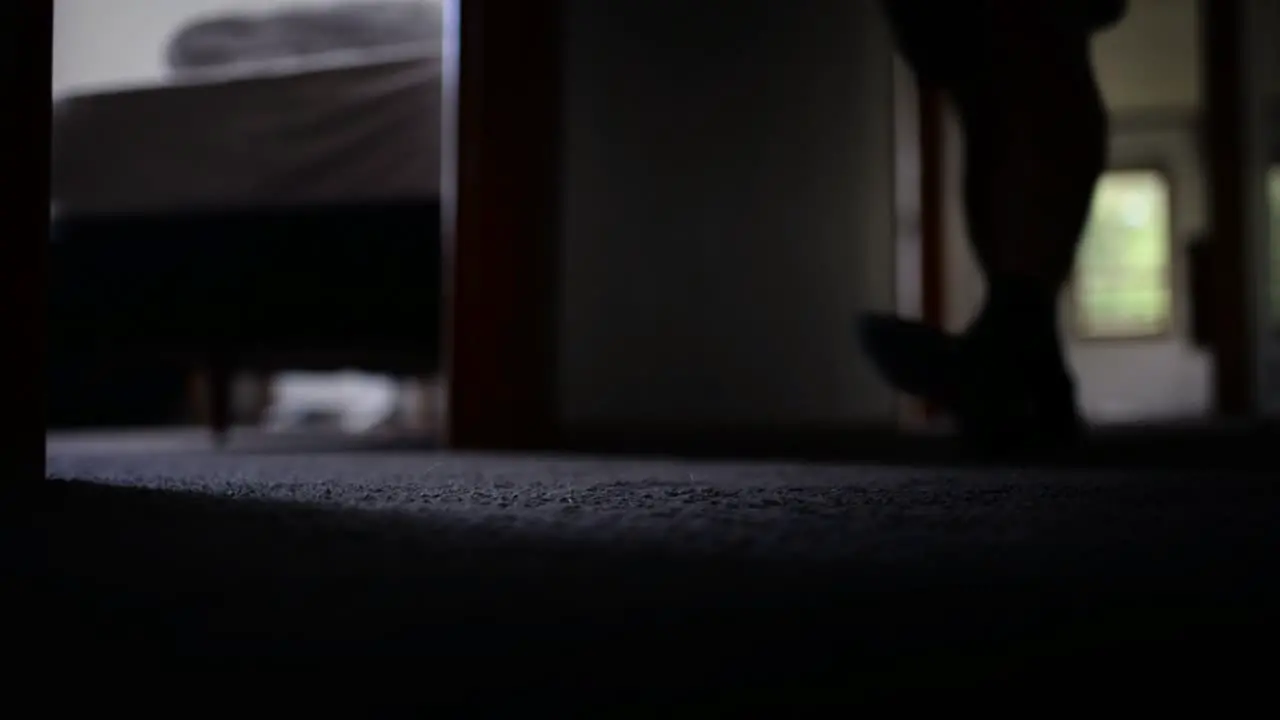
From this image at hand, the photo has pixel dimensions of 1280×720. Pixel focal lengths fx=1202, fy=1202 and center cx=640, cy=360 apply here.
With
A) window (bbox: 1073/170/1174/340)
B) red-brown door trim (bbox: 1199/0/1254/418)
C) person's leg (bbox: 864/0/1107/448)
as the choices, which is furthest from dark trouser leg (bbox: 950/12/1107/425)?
window (bbox: 1073/170/1174/340)

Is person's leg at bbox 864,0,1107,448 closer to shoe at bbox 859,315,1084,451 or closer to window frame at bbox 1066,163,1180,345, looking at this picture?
shoe at bbox 859,315,1084,451

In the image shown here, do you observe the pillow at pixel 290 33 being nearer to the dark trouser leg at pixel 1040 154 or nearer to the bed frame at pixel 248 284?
the bed frame at pixel 248 284

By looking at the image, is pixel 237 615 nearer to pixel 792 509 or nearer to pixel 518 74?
pixel 792 509

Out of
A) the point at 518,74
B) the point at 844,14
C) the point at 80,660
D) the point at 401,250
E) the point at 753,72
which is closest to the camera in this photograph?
the point at 80,660

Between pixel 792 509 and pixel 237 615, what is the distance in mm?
250

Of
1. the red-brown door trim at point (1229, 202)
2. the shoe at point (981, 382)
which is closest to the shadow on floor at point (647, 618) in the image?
the shoe at point (981, 382)

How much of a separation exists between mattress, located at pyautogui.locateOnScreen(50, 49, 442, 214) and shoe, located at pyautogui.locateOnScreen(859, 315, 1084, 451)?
87cm

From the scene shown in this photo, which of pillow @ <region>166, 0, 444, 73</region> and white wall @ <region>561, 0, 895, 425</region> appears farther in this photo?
pillow @ <region>166, 0, 444, 73</region>

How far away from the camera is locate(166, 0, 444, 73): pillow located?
2.71 m

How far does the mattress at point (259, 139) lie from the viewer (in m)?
1.79

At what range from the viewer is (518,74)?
1.48 meters

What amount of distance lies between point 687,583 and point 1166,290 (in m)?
6.77

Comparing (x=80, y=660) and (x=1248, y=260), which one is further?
(x=1248, y=260)

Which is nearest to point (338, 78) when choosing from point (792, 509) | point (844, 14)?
point (844, 14)
